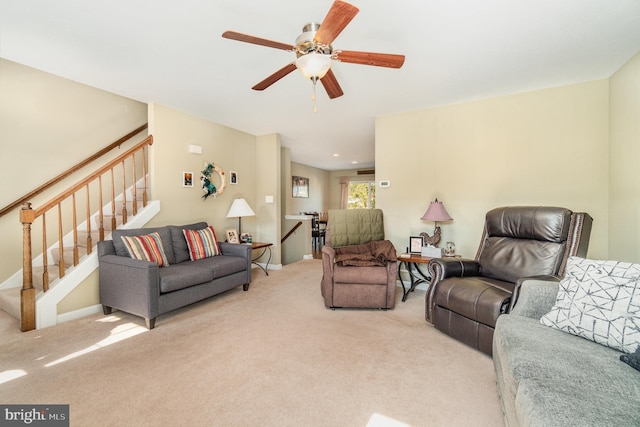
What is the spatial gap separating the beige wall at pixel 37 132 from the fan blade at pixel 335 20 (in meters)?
3.68

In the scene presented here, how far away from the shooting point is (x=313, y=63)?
1.65 meters

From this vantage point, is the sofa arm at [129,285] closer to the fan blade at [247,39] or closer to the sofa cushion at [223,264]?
the sofa cushion at [223,264]

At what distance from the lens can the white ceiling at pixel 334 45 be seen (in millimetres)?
1825

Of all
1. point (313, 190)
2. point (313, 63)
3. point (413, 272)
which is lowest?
point (413, 272)

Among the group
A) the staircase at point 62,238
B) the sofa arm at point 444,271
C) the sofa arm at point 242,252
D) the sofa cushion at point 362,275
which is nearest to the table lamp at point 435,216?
the sofa arm at point 444,271

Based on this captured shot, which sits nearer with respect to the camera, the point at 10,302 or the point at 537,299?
the point at 537,299

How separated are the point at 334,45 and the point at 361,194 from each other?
766 cm

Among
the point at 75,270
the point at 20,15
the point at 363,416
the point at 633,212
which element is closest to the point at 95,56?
the point at 20,15

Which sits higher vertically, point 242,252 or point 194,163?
point 194,163

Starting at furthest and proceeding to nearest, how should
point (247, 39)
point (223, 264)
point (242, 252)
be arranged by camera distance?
point (242, 252), point (223, 264), point (247, 39)

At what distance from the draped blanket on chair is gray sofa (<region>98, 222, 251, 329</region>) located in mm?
1361

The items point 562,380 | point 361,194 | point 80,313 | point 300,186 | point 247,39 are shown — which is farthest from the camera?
point 361,194

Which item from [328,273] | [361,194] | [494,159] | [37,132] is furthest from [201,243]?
[361,194]

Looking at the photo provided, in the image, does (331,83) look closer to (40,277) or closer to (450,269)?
(450,269)
